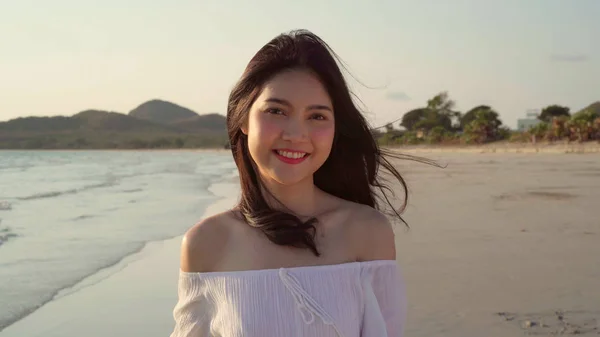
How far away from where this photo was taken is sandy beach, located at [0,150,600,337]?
407cm

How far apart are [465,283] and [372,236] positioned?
10.5 feet

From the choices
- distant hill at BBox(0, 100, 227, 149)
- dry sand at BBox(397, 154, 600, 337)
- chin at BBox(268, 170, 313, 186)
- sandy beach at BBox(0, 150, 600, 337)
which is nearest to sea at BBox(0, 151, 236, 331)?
sandy beach at BBox(0, 150, 600, 337)

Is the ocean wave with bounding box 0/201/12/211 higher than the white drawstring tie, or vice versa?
the white drawstring tie

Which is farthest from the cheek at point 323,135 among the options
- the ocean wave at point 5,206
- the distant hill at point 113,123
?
the distant hill at point 113,123

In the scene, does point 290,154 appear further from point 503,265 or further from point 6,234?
point 6,234

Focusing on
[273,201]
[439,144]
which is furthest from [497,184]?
[439,144]

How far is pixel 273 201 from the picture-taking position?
1.99 metres

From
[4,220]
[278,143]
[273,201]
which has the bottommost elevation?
[4,220]

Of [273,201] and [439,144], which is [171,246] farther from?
[439,144]

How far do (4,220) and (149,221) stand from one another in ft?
8.80

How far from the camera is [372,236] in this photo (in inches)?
75.5

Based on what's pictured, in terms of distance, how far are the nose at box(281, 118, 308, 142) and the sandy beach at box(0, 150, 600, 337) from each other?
2.35m

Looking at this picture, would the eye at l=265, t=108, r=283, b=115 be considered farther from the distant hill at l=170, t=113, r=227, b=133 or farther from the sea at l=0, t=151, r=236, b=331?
the distant hill at l=170, t=113, r=227, b=133

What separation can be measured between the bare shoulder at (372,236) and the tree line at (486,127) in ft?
46.2
